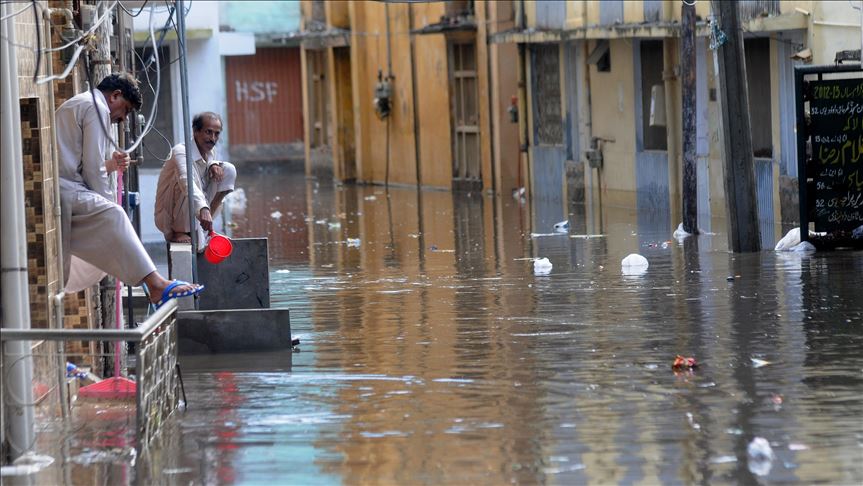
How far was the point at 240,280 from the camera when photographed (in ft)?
38.0

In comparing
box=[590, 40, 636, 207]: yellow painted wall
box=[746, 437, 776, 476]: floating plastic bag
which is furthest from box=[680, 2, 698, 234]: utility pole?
box=[746, 437, 776, 476]: floating plastic bag

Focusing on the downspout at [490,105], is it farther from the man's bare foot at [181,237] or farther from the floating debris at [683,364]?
the floating debris at [683,364]

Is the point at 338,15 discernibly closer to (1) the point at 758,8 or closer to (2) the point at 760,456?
(1) the point at 758,8

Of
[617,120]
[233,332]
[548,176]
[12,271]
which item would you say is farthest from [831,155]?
[548,176]

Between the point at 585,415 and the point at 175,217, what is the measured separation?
13.7ft

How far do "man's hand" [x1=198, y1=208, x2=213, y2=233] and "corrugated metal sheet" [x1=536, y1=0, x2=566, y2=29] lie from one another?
633 inches

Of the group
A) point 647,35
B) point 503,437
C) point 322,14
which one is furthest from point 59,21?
point 322,14

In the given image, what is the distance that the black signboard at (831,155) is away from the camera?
1545 cm

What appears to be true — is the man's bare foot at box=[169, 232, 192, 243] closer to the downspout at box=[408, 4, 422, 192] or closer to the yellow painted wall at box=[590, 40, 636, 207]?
the yellow painted wall at box=[590, 40, 636, 207]

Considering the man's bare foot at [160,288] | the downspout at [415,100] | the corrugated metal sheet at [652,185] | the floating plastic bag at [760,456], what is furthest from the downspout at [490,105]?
the floating plastic bag at [760,456]

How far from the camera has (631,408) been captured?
809cm

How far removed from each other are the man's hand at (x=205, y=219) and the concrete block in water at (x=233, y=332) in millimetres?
568

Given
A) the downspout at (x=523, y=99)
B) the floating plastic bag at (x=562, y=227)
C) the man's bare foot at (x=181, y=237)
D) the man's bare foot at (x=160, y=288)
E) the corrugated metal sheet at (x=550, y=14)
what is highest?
the corrugated metal sheet at (x=550, y=14)

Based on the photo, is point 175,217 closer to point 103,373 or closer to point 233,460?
point 103,373
